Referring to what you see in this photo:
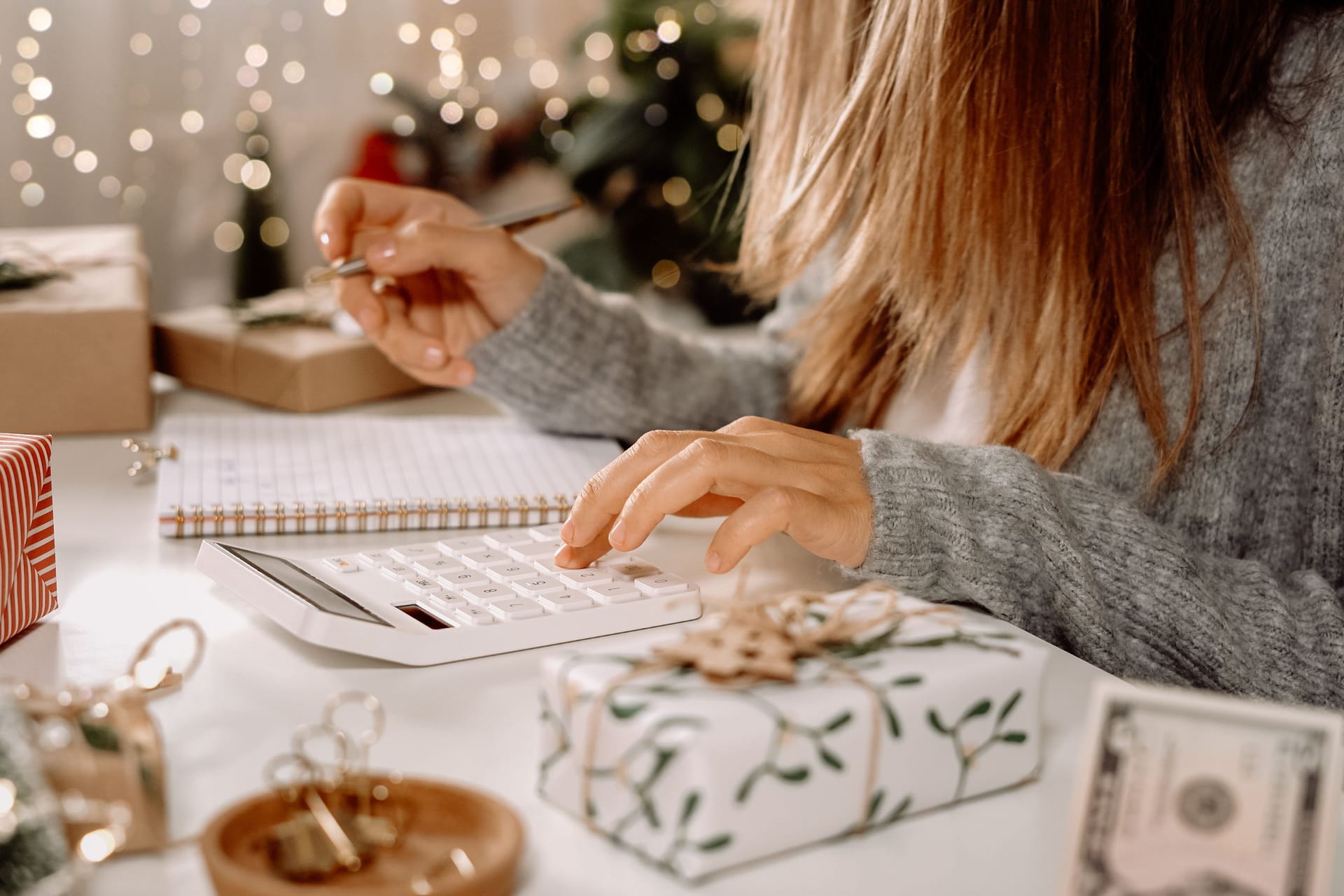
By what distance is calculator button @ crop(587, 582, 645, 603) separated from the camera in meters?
0.55

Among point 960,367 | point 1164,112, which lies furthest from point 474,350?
point 1164,112

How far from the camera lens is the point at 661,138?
6.46 feet

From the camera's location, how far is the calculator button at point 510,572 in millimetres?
571

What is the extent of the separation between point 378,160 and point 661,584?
1.61 m

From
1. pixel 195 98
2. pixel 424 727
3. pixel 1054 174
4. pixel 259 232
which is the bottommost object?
pixel 424 727

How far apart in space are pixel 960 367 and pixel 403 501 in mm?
380

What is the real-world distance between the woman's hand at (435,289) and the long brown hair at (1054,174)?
234 millimetres

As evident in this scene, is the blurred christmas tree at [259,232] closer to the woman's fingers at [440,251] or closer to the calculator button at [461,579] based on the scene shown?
the woman's fingers at [440,251]

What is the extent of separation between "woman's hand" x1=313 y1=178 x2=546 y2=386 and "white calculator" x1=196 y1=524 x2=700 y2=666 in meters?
0.32

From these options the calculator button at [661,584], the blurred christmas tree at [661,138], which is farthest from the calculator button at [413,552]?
the blurred christmas tree at [661,138]

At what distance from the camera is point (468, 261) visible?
35.1 inches

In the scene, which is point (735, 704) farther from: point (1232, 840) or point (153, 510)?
point (153, 510)

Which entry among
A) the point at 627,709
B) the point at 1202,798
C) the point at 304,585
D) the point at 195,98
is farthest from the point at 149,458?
the point at 195,98

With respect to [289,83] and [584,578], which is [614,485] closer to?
[584,578]
